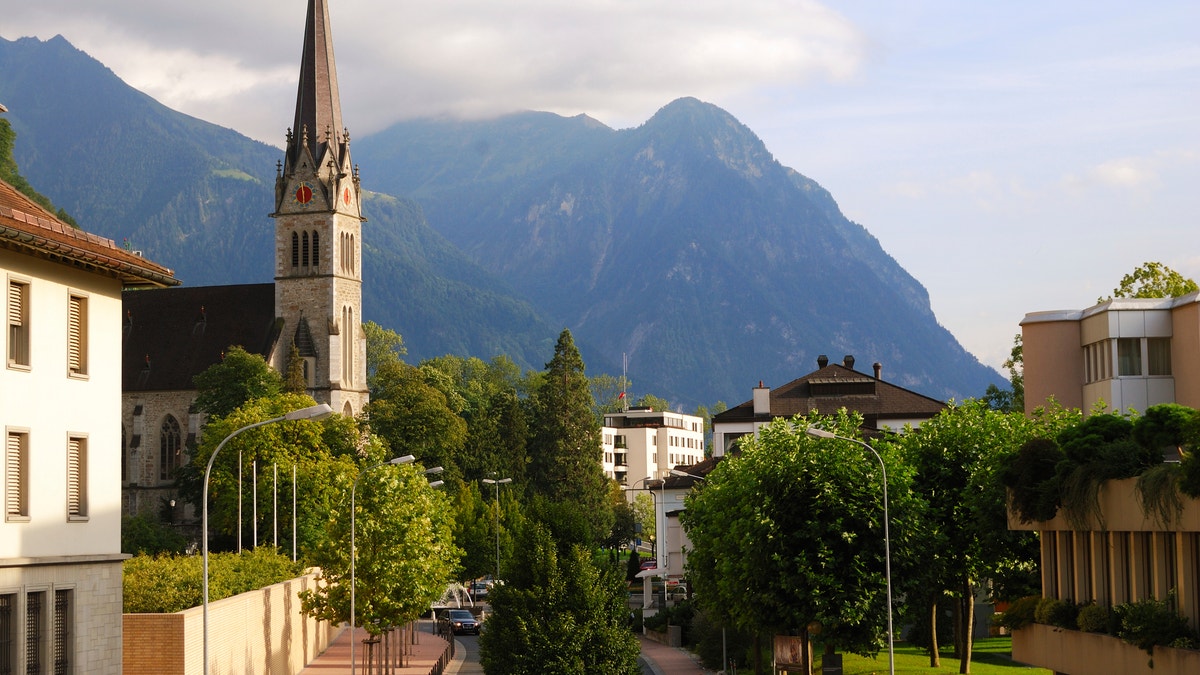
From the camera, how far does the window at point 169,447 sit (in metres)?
119

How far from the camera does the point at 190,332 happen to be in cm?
12462

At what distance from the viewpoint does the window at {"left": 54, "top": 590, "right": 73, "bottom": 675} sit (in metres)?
29.1

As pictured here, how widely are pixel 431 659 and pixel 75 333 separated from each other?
39433 mm

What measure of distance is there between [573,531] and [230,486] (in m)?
37.9

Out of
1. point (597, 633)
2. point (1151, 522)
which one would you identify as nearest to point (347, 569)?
point (597, 633)

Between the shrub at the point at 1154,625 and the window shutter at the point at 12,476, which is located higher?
the window shutter at the point at 12,476

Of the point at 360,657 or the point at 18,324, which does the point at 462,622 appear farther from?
the point at 18,324

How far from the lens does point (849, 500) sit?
44.6 meters

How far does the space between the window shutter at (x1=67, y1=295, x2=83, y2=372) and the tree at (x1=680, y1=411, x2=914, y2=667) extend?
20742 mm

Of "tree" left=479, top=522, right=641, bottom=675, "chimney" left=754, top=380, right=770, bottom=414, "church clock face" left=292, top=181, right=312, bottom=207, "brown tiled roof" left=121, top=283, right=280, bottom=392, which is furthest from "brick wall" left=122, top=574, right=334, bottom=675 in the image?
"church clock face" left=292, top=181, right=312, bottom=207

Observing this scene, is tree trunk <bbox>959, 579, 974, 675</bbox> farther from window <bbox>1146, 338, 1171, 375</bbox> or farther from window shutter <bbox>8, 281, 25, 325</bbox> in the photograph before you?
window shutter <bbox>8, 281, 25, 325</bbox>

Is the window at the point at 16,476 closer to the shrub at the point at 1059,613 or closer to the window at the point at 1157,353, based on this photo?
the shrub at the point at 1059,613

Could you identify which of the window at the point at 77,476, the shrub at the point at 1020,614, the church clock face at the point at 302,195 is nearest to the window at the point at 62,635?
the window at the point at 77,476

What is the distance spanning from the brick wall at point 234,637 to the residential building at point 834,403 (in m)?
39.5
